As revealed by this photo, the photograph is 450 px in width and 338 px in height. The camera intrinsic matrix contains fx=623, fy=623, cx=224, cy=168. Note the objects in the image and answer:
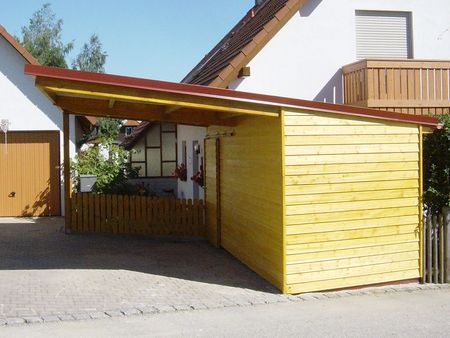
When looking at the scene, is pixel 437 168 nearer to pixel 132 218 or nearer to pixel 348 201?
pixel 348 201

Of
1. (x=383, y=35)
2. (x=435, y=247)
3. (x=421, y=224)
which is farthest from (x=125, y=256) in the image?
(x=383, y=35)

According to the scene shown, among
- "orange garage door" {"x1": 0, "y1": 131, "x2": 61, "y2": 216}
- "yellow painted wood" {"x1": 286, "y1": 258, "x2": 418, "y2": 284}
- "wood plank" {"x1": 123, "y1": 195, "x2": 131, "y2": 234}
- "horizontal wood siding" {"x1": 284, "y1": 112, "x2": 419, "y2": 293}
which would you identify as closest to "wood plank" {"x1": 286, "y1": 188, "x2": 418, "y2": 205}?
"horizontal wood siding" {"x1": 284, "y1": 112, "x2": 419, "y2": 293}

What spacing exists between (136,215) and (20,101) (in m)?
5.56

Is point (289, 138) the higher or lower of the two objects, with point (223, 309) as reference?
higher

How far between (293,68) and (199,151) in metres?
3.69

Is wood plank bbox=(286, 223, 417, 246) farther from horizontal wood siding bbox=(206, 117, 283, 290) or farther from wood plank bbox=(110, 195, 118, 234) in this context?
wood plank bbox=(110, 195, 118, 234)

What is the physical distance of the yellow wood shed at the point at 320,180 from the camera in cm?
846

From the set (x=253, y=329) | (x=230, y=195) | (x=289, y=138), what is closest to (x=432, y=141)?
(x=289, y=138)

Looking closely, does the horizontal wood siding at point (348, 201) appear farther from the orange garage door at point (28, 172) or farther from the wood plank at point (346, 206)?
the orange garage door at point (28, 172)

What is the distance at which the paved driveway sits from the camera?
807cm

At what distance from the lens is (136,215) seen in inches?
568

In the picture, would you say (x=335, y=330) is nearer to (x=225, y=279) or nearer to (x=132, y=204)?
(x=225, y=279)

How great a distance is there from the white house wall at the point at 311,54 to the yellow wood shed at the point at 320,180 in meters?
3.27

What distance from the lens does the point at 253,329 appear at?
703cm
